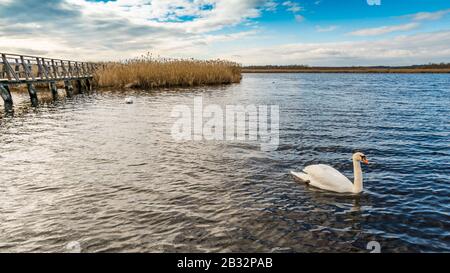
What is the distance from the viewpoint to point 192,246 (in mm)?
5066

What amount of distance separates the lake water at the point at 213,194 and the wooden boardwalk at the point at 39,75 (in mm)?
11194

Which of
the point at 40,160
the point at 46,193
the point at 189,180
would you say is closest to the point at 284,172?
the point at 189,180

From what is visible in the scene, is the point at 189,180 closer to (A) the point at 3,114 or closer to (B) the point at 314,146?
(B) the point at 314,146

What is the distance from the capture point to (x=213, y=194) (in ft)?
23.3

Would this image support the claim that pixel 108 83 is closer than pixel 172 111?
No

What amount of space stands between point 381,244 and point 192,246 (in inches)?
116

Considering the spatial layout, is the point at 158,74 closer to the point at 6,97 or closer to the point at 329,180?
the point at 6,97

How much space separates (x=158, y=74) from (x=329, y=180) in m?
32.4

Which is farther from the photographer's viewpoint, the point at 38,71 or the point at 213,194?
the point at 38,71

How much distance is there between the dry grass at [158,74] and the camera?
36.5 meters

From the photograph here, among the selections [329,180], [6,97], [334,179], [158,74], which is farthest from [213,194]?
[158,74]

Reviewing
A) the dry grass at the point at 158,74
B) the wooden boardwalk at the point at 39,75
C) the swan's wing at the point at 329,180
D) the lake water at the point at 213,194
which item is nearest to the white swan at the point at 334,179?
the swan's wing at the point at 329,180

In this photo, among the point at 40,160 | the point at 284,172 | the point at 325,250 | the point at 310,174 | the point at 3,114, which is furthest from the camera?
the point at 3,114

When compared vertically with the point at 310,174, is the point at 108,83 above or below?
above
